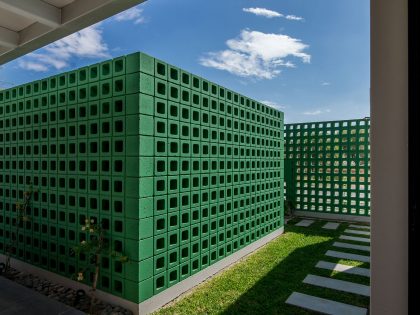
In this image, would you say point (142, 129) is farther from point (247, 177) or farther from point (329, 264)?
point (329, 264)

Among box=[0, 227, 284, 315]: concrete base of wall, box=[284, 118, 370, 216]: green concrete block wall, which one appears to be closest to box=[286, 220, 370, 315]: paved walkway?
box=[0, 227, 284, 315]: concrete base of wall

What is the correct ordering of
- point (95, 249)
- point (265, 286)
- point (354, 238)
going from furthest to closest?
point (354, 238)
point (265, 286)
point (95, 249)

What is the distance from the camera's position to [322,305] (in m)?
3.33

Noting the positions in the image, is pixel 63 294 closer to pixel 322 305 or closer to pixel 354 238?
pixel 322 305

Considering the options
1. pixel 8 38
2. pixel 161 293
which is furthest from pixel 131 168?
pixel 8 38

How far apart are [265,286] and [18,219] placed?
3968mm

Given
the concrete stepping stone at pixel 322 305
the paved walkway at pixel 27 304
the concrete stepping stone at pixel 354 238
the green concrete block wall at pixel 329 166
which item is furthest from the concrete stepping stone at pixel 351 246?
the paved walkway at pixel 27 304

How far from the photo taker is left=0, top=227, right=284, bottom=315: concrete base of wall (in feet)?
9.82

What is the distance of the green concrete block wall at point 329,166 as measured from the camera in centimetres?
864

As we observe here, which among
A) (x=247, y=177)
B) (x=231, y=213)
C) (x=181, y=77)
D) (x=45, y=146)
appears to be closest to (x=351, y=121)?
(x=247, y=177)

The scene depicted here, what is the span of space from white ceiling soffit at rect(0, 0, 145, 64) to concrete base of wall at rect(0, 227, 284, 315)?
10.1ft

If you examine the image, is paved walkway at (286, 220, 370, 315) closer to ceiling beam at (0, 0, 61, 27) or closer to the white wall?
the white wall

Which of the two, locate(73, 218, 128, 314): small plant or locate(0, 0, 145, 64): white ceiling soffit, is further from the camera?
locate(73, 218, 128, 314): small plant

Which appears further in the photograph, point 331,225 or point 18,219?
point 331,225
